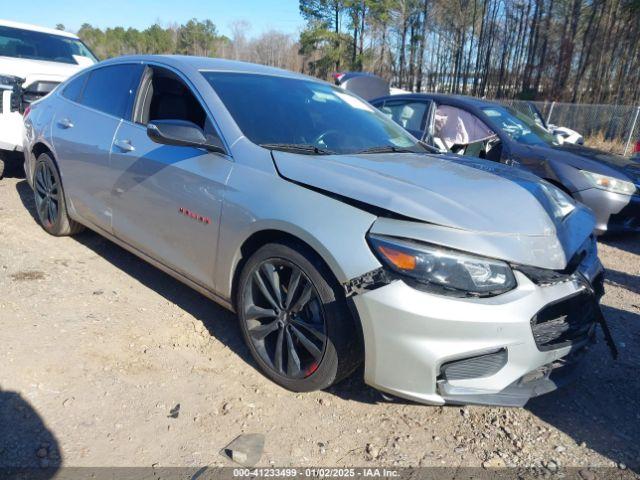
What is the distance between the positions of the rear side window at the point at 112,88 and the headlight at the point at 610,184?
4.74 metres

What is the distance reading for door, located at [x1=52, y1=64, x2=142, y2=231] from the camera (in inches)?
148

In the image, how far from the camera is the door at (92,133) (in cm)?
377

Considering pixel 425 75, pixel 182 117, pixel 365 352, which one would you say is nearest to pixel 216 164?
pixel 182 117

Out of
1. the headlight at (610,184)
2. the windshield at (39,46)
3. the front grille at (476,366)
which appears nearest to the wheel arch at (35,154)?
the windshield at (39,46)

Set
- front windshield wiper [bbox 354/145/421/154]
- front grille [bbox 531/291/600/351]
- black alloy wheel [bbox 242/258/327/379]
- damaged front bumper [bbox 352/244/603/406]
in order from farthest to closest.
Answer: front windshield wiper [bbox 354/145/421/154] → black alloy wheel [bbox 242/258/327/379] → front grille [bbox 531/291/600/351] → damaged front bumper [bbox 352/244/603/406]

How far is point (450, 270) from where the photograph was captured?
2.17 meters

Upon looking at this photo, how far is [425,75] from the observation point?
120ft

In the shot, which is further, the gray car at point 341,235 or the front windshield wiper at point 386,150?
the front windshield wiper at point 386,150

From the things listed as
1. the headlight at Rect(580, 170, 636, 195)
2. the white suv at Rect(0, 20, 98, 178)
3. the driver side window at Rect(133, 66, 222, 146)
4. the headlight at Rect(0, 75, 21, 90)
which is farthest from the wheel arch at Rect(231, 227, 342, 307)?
the headlight at Rect(0, 75, 21, 90)

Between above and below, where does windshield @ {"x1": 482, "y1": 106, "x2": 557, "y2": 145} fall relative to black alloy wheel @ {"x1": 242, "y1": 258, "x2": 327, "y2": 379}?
above

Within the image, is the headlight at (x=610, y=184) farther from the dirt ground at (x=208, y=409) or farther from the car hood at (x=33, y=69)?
the car hood at (x=33, y=69)

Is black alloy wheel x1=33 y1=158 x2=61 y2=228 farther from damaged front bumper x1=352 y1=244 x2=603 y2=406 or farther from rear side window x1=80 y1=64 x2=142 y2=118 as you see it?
damaged front bumper x1=352 y1=244 x2=603 y2=406

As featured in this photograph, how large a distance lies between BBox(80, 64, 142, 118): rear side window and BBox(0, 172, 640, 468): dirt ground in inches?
56.9

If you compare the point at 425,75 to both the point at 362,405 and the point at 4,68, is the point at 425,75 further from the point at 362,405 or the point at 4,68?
the point at 362,405
